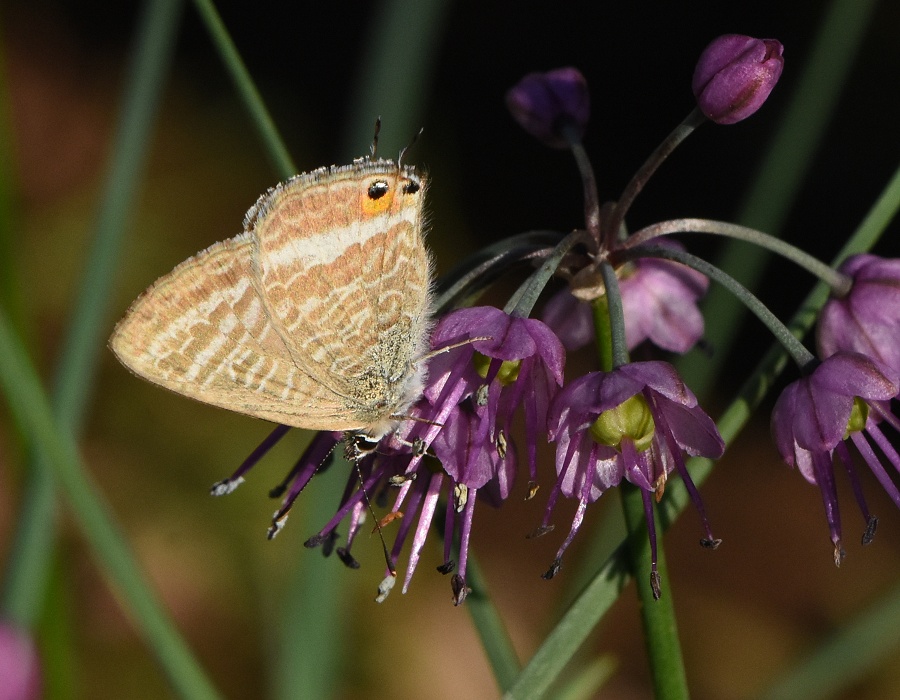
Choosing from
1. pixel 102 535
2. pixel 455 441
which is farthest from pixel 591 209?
pixel 102 535

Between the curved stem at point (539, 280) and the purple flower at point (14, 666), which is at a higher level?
the curved stem at point (539, 280)

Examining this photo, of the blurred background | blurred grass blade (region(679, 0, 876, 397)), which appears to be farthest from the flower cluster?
the blurred background

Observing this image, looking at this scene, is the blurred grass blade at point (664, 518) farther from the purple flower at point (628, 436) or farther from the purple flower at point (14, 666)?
the purple flower at point (14, 666)

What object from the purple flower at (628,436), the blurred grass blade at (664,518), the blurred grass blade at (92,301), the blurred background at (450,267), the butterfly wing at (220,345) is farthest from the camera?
the blurred background at (450,267)

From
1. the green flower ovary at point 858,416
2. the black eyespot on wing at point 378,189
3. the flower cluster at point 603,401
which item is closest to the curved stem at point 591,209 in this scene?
the flower cluster at point 603,401

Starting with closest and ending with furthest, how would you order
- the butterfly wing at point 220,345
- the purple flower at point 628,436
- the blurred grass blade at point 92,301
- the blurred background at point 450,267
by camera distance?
the purple flower at point 628,436, the butterfly wing at point 220,345, the blurred grass blade at point 92,301, the blurred background at point 450,267

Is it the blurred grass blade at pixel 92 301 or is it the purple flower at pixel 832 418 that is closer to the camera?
the purple flower at pixel 832 418

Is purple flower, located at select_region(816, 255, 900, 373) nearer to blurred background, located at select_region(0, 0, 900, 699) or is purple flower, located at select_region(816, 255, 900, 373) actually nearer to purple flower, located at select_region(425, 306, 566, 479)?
purple flower, located at select_region(425, 306, 566, 479)

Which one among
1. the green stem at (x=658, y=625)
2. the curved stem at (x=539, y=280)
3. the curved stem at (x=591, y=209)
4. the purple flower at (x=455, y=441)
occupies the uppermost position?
the curved stem at (x=591, y=209)
